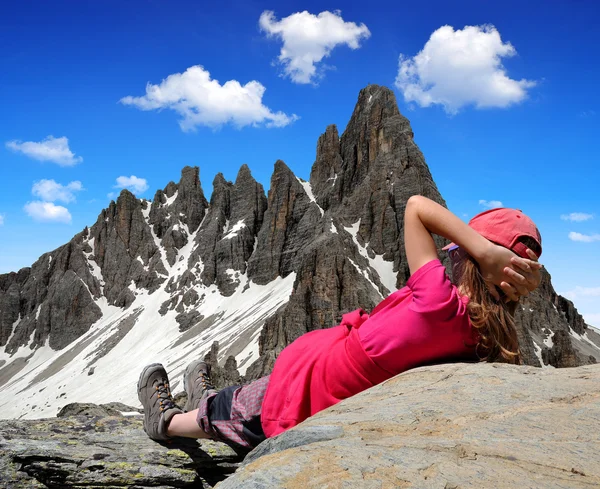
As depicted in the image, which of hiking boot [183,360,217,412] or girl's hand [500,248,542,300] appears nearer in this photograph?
girl's hand [500,248,542,300]

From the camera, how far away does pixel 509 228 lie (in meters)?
4.95

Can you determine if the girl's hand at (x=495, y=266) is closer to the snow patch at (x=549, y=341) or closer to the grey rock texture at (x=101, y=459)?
the grey rock texture at (x=101, y=459)

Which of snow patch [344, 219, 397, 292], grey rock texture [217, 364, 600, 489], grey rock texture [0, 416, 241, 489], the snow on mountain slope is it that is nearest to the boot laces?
grey rock texture [0, 416, 241, 489]

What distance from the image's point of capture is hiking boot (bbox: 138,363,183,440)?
613cm

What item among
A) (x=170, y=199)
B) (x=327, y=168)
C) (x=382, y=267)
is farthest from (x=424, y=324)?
(x=170, y=199)

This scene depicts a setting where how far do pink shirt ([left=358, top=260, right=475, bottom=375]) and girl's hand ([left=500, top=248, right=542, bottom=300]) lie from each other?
461mm

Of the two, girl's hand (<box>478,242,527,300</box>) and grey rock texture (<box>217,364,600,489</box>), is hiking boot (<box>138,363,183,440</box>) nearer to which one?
grey rock texture (<box>217,364,600,489</box>)

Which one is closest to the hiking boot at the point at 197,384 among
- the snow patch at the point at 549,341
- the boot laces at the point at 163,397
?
the boot laces at the point at 163,397

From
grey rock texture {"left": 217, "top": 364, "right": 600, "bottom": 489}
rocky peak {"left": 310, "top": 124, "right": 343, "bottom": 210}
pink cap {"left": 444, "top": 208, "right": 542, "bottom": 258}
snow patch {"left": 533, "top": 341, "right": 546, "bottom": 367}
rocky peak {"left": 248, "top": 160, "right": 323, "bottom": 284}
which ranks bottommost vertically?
grey rock texture {"left": 217, "top": 364, "right": 600, "bottom": 489}

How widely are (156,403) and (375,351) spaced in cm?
302

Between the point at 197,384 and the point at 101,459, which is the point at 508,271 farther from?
the point at 101,459

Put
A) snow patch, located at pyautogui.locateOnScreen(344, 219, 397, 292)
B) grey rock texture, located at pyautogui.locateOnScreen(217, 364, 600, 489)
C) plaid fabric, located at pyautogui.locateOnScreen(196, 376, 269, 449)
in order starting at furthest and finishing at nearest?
snow patch, located at pyautogui.locateOnScreen(344, 219, 397, 292) < plaid fabric, located at pyautogui.locateOnScreen(196, 376, 269, 449) < grey rock texture, located at pyautogui.locateOnScreen(217, 364, 600, 489)

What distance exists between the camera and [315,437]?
387cm

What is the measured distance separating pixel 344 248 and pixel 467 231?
84.3 meters
